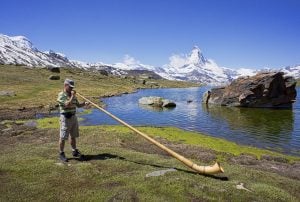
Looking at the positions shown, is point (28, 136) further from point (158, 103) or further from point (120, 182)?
point (158, 103)

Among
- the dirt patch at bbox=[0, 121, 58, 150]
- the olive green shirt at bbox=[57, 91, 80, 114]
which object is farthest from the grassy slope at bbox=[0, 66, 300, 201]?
the dirt patch at bbox=[0, 121, 58, 150]

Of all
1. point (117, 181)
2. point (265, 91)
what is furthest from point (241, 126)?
point (117, 181)

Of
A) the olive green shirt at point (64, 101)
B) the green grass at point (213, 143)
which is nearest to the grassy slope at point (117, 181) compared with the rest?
the olive green shirt at point (64, 101)

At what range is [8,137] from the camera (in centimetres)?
3544

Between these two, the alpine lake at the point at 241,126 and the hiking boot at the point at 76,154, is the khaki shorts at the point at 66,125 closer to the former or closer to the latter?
the hiking boot at the point at 76,154

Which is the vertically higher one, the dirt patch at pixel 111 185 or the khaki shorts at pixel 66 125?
the khaki shorts at pixel 66 125

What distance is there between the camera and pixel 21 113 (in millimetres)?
62469

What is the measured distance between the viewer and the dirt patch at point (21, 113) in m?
57.3

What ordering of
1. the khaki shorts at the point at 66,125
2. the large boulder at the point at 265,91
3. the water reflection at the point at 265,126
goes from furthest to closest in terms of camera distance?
the large boulder at the point at 265,91, the water reflection at the point at 265,126, the khaki shorts at the point at 66,125

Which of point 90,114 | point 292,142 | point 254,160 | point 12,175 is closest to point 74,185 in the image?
point 12,175

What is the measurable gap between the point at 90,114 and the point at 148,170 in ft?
163

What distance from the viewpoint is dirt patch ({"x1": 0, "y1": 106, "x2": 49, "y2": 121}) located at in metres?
57.3

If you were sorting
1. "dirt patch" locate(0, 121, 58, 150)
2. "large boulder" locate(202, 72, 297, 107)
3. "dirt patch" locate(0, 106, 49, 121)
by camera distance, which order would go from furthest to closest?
1. "large boulder" locate(202, 72, 297, 107)
2. "dirt patch" locate(0, 106, 49, 121)
3. "dirt patch" locate(0, 121, 58, 150)

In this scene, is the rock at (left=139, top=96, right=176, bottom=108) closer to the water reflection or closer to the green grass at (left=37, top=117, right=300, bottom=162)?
the water reflection
